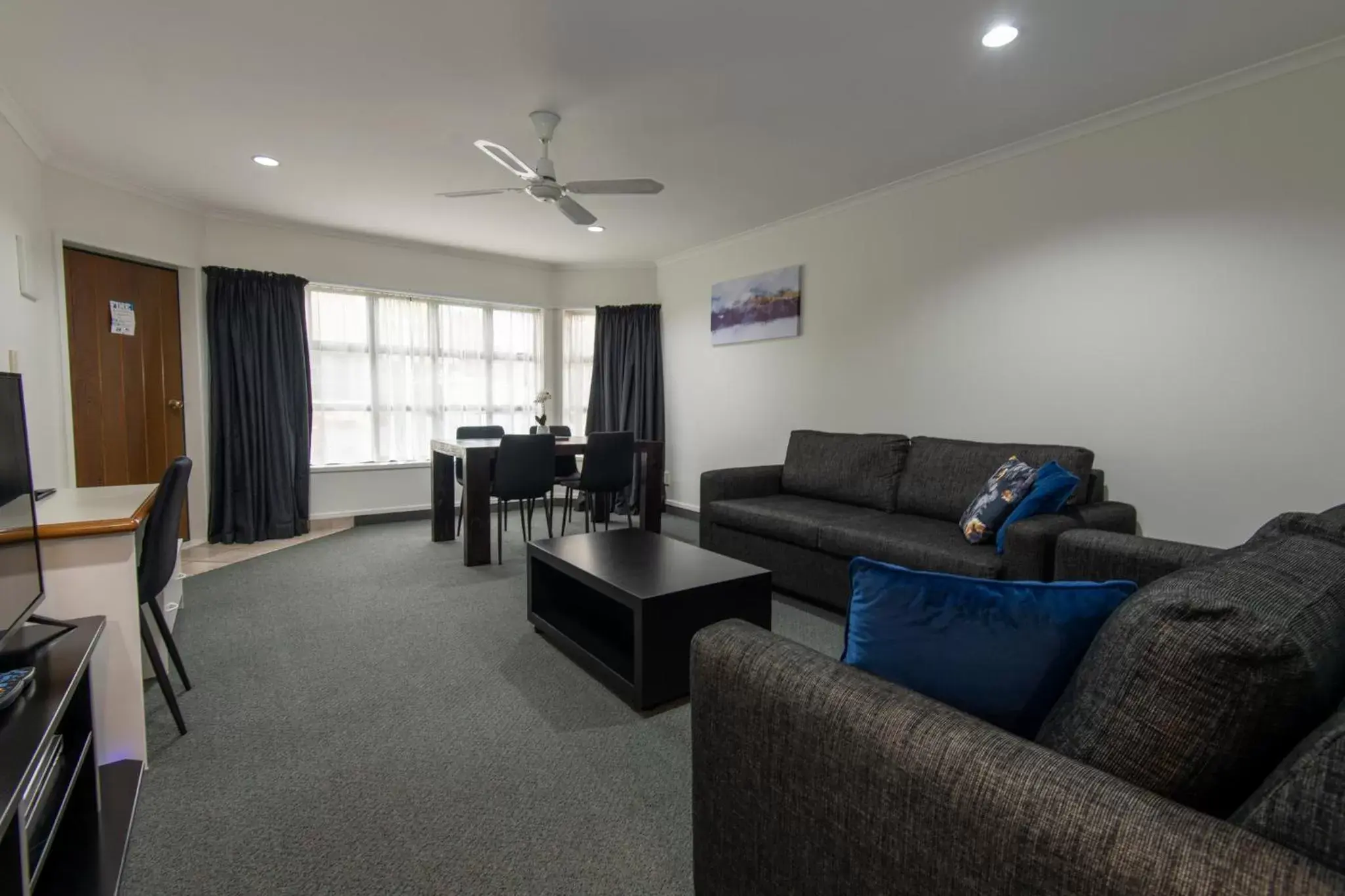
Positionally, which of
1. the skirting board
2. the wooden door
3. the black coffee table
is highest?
the wooden door

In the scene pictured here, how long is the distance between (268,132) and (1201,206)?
4445 mm

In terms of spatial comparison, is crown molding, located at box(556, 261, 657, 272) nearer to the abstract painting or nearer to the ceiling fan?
the abstract painting

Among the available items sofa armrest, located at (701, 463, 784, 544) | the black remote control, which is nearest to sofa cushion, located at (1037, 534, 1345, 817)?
the black remote control

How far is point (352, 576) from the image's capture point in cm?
377

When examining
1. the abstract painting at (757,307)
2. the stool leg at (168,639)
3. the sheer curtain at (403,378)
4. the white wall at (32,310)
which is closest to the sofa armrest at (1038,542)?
the abstract painting at (757,307)

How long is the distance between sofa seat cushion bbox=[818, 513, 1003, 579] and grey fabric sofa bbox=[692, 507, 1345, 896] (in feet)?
4.88

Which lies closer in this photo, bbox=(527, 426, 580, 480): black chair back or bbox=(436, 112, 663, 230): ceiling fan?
bbox=(436, 112, 663, 230): ceiling fan

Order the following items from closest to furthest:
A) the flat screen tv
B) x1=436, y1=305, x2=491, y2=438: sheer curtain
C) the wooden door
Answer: the flat screen tv → the wooden door → x1=436, y1=305, x2=491, y2=438: sheer curtain

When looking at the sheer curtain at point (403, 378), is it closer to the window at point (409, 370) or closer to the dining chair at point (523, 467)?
the window at point (409, 370)

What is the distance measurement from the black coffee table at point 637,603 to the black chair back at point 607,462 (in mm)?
1423

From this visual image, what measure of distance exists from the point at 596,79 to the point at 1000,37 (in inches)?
61.7

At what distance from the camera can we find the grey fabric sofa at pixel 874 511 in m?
2.61

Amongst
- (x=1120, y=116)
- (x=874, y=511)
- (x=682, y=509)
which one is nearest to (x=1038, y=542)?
(x=874, y=511)

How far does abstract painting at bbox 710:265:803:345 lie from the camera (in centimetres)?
461
